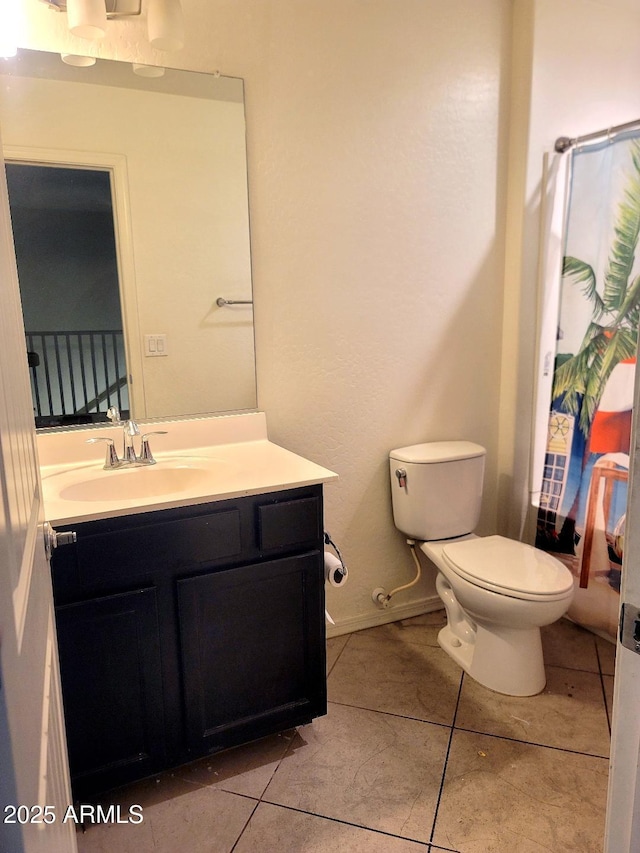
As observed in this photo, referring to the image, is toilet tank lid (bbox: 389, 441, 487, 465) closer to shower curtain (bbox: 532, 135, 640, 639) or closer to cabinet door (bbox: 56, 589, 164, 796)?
shower curtain (bbox: 532, 135, 640, 639)

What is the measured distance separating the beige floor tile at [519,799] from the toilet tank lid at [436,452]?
92 cm

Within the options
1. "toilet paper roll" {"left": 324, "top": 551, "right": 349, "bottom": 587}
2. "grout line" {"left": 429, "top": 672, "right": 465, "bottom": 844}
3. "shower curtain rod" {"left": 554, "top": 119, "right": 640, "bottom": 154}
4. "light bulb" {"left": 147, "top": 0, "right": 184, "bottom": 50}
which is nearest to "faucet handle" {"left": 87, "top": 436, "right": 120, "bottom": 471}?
"toilet paper roll" {"left": 324, "top": 551, "right": 349, "bottom": 587}

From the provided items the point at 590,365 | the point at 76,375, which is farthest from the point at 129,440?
the point at 590,365

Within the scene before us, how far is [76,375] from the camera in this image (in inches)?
68.6

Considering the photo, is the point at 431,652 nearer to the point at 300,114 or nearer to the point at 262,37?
the point at 300,114

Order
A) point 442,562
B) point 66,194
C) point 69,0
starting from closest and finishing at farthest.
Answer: point 69,0
point 66,194
point 442,562

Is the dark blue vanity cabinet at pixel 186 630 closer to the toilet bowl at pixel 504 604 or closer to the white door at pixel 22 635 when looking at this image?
the white door at pixel 22 635

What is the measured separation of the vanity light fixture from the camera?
1496mm

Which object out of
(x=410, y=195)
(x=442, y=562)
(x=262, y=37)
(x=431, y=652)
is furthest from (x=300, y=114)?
(x=431, y=652)

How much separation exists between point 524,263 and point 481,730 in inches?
68.8

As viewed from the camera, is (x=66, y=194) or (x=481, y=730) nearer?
(x=66, y=194)

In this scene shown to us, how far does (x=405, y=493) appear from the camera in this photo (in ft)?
7.31

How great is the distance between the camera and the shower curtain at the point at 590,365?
210 centimetres

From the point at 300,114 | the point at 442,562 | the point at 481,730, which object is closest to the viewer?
the point at 481,730
